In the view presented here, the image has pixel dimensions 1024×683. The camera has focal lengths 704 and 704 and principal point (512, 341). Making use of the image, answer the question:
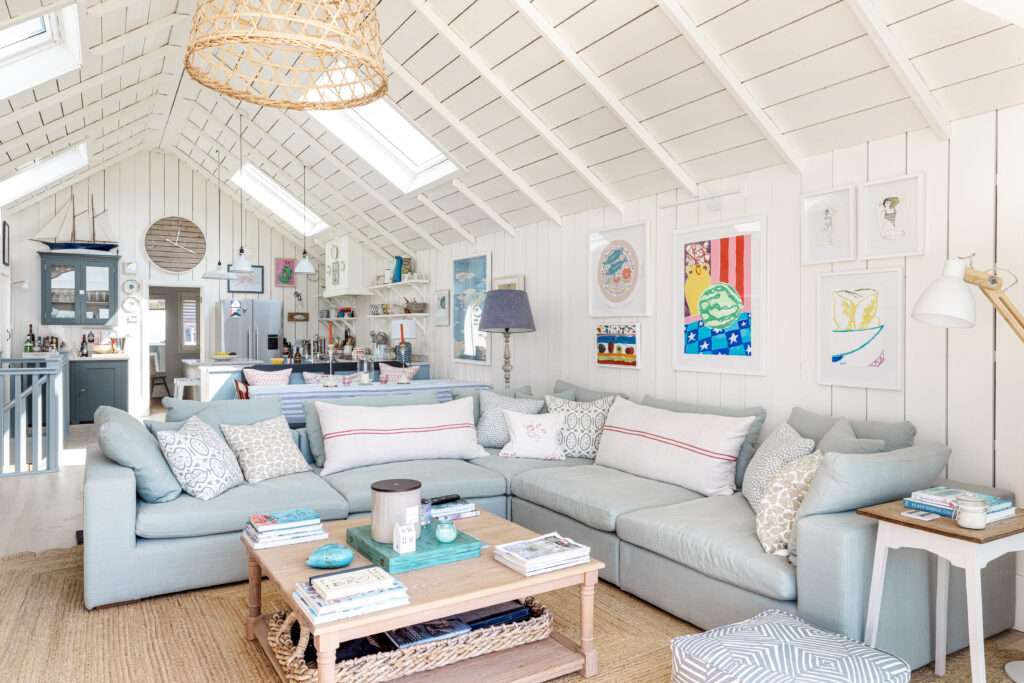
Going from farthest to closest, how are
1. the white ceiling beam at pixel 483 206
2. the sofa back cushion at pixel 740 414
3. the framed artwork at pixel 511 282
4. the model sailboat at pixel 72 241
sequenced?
the model sailboat at pixel 72 241 → the framed artwork at pixel 511 282 → the white ceiling beam at pixel 483 206 → the sofa back cushion at pixel 740 414

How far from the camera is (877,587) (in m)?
2.28

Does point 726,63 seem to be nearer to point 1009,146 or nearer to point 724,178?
point 724,178

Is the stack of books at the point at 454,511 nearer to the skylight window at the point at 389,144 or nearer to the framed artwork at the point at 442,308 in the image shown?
the skylight window at the point at 389,144

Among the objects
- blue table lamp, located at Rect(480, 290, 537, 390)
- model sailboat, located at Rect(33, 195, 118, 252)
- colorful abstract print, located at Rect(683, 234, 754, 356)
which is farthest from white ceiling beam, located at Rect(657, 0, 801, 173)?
model sailboat, located at Rect(33, 195, 118, 252)

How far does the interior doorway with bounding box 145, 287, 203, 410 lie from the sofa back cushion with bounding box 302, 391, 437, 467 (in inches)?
293

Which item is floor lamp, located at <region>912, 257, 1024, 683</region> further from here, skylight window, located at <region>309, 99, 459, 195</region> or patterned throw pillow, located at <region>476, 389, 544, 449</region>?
skylight window, located at <region>309, 99, 459, 195</region>

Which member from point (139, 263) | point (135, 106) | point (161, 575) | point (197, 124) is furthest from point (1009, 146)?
point (139, 263)

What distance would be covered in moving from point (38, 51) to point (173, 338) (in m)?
7.21

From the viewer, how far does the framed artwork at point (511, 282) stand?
19.0 ft

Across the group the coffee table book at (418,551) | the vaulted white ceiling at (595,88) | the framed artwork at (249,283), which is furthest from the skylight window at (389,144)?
the framed artwork at (249,283)

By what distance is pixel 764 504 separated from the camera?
8.82 ft

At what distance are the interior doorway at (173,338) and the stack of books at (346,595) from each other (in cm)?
963

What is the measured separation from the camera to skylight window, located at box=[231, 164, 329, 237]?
8797 millimetres

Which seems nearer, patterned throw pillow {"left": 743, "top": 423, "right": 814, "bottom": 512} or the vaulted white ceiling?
the vaulted white ceiling
